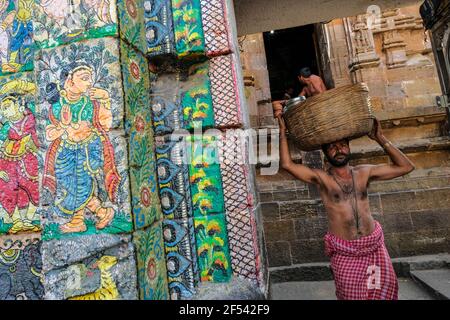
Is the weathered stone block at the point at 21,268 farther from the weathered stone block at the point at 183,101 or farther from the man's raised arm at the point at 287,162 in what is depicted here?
the man's raised arm at the point at 287,162

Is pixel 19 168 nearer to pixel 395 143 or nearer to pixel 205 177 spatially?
pixel 205 177

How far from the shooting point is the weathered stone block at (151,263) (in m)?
1.69

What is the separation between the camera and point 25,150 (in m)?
2.00

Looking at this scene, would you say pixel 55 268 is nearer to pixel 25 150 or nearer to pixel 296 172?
pixel 25 150

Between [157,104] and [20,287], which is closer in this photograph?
[20,287]

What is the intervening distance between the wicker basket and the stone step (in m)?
2.50

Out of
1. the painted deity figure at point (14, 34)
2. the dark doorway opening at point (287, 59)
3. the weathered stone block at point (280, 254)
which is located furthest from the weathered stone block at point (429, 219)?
the dark doorway opening at point (287, 59)

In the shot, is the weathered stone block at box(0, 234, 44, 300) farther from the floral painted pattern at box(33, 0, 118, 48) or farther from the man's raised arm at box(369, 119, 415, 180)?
the man's raised arm at box(369, 119, 415, 180)

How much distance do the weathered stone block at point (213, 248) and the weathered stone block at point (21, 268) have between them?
1.10 m

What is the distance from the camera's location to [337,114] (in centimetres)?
195

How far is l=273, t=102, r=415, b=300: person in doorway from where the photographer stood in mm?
2209

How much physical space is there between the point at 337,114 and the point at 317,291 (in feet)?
9.27
